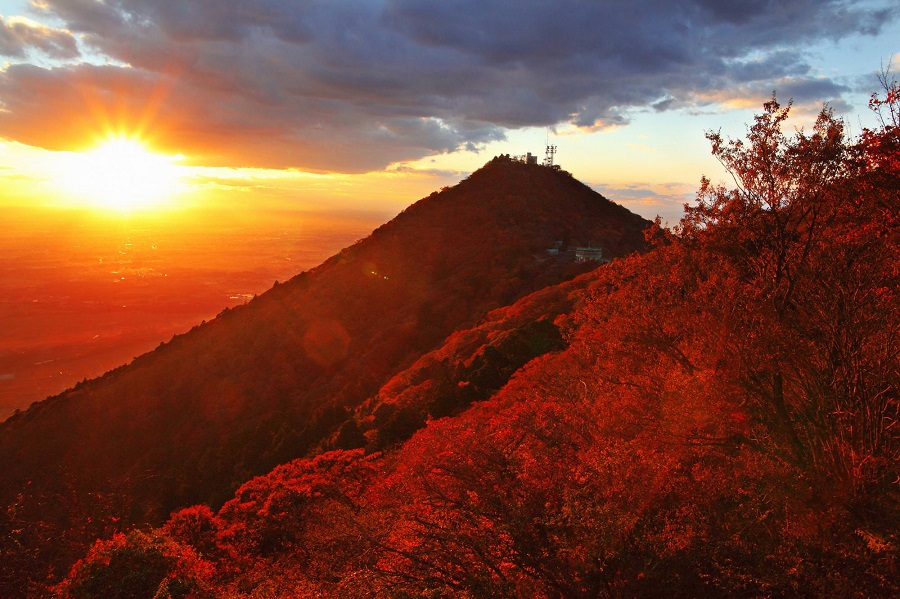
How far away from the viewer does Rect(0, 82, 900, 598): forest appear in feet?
31.1

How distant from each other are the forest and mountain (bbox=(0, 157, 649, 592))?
40.1 feet

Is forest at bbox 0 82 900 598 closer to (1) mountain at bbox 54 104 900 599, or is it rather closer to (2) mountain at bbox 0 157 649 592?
(1) mountain at bbox 54 104 900 599

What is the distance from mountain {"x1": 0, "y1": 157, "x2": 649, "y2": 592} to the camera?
27.5 metres

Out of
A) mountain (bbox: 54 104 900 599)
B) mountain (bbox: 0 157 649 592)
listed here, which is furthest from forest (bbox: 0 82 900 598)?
mountain (bbox: 0 157 649 592)

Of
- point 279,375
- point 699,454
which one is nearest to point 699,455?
point 699,454

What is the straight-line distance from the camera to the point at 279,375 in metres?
45.3

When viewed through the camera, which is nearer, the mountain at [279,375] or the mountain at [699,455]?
the mountain at [699,455]

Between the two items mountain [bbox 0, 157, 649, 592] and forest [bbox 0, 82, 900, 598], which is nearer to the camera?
forest [bbox 0, 82, 900, 598]

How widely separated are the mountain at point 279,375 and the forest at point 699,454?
1223 centimetres

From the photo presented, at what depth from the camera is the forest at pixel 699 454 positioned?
9.48 meters

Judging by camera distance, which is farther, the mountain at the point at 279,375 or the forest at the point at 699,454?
the mountain at the point at 279,375

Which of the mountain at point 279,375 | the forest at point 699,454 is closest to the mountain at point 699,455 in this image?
the forest at point 699,454

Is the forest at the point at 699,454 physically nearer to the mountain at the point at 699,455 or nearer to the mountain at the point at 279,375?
the mountain at the point at 699,455

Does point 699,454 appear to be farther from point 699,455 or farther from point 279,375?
point 279,375
